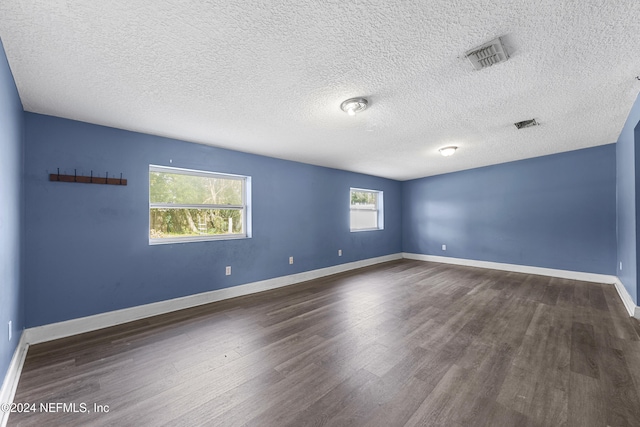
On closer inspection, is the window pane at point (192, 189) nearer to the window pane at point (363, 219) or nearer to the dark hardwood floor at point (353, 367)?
the dark hardwood floor at point (353, 367)

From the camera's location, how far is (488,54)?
5.62 ft

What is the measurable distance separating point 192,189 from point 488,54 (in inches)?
142

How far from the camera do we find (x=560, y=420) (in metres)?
1.42

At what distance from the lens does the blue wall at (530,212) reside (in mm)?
4293

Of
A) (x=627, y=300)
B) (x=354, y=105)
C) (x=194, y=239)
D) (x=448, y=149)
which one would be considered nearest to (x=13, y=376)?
(x=194, y=239)

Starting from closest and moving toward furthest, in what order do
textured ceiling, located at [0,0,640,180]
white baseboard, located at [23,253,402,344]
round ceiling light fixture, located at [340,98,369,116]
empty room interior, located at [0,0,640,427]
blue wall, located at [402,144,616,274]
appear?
textured ceiling, located at [0,0,640,180] → empty room interior, located at [0,0,640,427] → round ceiling light fixture, located at [340,98,369,116] → white baseboard, located at [23,253,402,344] → blue wall, located at [402,144,616,274]

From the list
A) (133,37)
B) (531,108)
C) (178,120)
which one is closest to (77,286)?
(178,120)

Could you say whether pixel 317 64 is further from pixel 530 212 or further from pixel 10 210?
pixel 530 212

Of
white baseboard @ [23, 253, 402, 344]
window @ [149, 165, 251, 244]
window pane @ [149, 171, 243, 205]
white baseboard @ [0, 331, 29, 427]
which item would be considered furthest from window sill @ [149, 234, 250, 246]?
white baseboard @ [0, 331, 29, 427]

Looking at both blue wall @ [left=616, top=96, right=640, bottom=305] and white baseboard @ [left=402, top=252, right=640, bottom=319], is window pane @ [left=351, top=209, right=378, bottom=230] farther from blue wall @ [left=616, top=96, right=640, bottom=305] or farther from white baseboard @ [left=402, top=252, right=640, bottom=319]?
blue wall @ [left=616, top=96, right=640, bottom=305]

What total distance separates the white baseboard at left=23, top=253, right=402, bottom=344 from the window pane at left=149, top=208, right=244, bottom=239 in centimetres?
87

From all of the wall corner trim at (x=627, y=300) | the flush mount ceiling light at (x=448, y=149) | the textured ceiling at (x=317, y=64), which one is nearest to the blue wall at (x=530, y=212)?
the wall corner trim at (x=627, y=300)

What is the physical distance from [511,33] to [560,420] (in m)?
2.32

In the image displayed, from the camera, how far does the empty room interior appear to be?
1.49m
